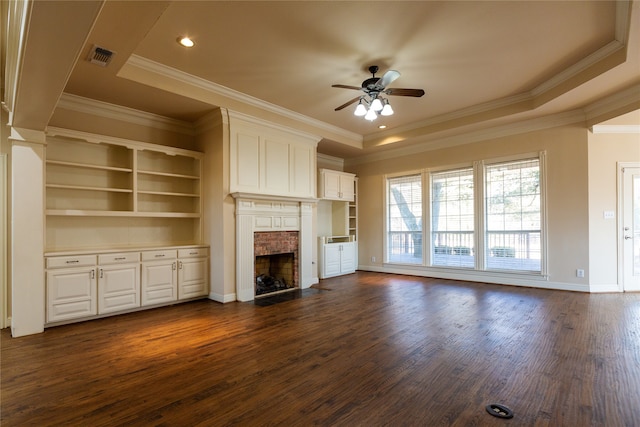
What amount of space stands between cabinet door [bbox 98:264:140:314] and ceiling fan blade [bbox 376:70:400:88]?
4076mm

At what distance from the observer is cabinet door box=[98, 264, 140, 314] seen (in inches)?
162

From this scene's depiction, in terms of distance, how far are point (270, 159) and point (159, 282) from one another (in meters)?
2.61

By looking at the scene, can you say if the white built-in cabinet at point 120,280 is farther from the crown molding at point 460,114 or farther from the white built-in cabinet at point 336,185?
the crown molding at point 460,114

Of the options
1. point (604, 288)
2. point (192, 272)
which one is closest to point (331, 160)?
point (192, 272)

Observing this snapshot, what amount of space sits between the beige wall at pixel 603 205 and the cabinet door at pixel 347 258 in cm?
444

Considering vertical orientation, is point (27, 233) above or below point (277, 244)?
above

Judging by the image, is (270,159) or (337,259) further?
(337,259)

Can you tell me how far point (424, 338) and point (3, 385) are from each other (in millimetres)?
3607

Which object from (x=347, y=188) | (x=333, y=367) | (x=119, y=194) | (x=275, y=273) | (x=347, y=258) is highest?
(x=347, y=188)

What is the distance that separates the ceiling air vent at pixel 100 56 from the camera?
3232mm

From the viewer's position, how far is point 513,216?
234 inches

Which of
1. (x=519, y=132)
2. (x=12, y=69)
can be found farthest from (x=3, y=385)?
(x=519, y=132)

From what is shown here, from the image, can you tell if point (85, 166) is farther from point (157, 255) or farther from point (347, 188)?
point (347, 188)

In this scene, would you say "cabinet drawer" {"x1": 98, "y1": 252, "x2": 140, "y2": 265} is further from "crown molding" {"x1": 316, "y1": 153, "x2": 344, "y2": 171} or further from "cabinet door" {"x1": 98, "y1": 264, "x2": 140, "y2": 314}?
"crown molding" {"x1": 316, "y1": 153, "x2": 344, "y2": 171}
